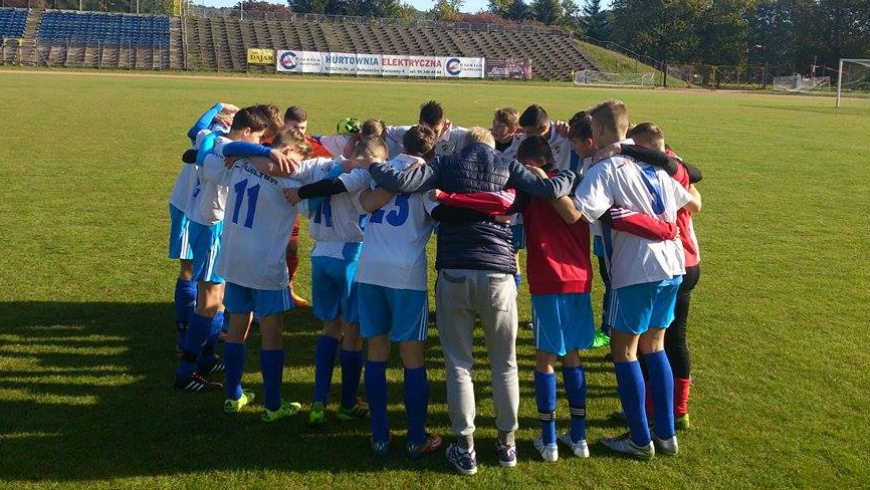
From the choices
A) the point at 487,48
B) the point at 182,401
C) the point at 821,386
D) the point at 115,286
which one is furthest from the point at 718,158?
the point at 487,48

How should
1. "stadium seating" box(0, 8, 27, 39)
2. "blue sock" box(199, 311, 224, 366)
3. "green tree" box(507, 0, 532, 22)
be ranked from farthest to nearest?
"green tree" box(507, 0, 532, 22)
"stadium seating" box(0, 8, 27, 39)
"blue sock" box(199, 311, 224, 366)

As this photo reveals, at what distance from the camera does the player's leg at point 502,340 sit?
14.1 ft

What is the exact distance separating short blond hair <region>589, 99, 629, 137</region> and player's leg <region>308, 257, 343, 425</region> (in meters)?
1.92

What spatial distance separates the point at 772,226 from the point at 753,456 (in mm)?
7764

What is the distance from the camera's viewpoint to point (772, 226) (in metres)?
11.6

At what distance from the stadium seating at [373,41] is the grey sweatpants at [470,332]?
214 ft

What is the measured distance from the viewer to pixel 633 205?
446 cm

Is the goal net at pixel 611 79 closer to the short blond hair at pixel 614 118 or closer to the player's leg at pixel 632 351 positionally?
the short blond hair at pixel 614 118

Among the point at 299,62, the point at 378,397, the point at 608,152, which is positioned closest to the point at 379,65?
the point at 299,62

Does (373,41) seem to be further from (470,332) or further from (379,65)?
(470,332)

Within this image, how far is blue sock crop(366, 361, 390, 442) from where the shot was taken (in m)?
4.62

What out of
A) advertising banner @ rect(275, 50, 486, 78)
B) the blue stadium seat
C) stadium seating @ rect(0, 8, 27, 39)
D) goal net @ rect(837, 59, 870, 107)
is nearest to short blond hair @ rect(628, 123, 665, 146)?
goal net @ rect(837, 59, 870, 107)

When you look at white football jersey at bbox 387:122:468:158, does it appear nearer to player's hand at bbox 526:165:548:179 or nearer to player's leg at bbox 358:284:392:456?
player's hand at bbox 526:165:548:179

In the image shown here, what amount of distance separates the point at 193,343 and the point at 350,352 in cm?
138
